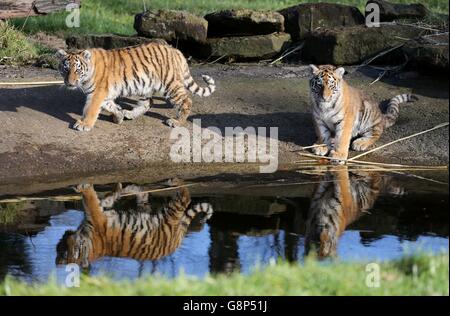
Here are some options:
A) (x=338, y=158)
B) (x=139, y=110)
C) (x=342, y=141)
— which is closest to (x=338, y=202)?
(x=338, y=158)

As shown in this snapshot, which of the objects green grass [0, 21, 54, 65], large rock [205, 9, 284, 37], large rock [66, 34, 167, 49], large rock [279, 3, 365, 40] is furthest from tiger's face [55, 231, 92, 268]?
large rock [279, 3, 365, 40]

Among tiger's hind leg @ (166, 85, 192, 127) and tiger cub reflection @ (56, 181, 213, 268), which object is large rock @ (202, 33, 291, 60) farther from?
tiger cub reflection @ (56, 181, 213, 268)

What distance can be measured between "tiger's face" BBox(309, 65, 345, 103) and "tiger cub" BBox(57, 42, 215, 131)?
1332 mm

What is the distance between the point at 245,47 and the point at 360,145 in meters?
3.22

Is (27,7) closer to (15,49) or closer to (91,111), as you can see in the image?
(15,49)

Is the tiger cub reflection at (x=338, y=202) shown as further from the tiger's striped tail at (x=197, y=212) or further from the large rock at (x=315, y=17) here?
the large rock at (x=315, y=17)


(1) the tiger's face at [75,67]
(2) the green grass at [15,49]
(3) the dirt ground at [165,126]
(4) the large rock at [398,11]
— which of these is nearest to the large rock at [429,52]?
(3) the dirt ground at [165,126]

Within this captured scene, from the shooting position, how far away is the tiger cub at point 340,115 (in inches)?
397

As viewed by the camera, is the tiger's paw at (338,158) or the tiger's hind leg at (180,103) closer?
the tiger's paw at (338,158)

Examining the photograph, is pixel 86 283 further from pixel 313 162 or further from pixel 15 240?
pixel 313 162

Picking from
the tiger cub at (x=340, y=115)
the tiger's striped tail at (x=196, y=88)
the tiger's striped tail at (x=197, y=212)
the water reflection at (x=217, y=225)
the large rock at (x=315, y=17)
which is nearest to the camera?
the water reflection at (x=217, y=225)

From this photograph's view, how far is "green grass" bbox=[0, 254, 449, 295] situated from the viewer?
5.64 metres

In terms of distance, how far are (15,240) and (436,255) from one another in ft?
11.1

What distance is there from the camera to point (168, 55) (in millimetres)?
10828
